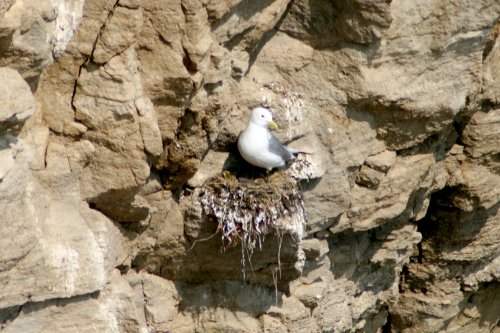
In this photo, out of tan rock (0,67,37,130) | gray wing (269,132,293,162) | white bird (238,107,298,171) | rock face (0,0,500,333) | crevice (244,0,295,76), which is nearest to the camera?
tan rock (0,67,37,130)

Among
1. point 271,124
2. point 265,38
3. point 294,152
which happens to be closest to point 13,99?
point 271,124

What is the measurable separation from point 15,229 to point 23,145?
0.41m

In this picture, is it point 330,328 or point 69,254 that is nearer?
point 69,254

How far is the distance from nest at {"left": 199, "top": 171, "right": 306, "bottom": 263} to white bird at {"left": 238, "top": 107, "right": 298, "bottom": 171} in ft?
0.60

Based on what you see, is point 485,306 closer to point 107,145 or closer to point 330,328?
point 330,328

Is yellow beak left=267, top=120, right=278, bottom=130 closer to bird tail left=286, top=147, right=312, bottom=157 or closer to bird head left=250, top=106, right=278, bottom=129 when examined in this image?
bird head left=250, top=106, right=278, bottom=129

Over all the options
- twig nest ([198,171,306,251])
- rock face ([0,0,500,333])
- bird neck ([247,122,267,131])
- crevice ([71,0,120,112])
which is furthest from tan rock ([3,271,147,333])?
bird neck ([247,122,267,131])

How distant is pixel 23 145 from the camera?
16.1ft

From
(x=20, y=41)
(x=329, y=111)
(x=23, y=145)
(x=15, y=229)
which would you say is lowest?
(x=15, y=229)

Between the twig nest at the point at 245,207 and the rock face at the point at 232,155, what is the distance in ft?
0.31

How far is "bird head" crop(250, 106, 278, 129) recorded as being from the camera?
632 centimetres

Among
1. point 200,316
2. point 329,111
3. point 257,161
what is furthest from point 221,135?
point 200,316

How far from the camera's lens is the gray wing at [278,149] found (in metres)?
6.39

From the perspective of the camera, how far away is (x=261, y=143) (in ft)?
20.6
